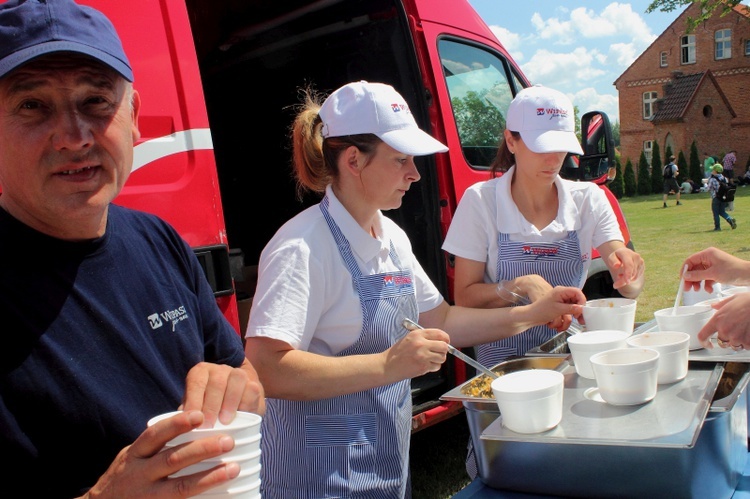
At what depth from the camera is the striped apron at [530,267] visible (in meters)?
2.51

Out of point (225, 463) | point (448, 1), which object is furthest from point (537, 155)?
point (225, 463)

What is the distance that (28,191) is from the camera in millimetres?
1158

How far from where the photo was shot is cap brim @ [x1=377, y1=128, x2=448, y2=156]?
1918 millimetres

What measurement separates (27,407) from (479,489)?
973mm

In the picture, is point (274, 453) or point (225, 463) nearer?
point (225, 463)

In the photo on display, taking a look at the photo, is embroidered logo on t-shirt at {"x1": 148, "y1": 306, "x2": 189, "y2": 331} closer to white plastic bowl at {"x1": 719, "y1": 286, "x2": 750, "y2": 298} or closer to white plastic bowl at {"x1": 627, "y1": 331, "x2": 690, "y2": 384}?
white plastic bowl at {"x1": 627, "y1": 331, "x2": 690, "y2": 384}

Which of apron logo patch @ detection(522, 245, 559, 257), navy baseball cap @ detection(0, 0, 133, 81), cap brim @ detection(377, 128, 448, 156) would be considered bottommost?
apron logo patch @ detection(522, 245, 559, 257)

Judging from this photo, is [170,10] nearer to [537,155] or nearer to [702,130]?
[537,155]

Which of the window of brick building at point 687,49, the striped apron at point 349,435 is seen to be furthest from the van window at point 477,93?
the window of brick building at point 687,49

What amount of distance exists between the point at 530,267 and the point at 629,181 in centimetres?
3491

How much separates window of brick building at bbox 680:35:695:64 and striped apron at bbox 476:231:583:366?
1712 inches

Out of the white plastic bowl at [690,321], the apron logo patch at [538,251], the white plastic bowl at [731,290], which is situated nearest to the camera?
the white plastic bowl at [690,321]

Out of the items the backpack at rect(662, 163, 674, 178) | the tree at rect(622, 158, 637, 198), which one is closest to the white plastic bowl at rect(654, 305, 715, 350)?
the backpack at rect(662, 163, 674, 178)

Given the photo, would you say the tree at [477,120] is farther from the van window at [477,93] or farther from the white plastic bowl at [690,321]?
the white plastic bowl at [690,321]
